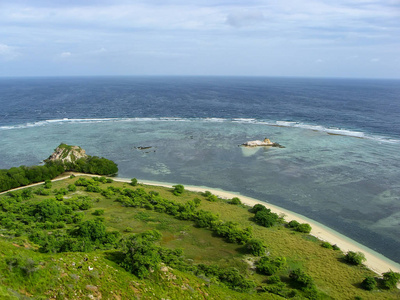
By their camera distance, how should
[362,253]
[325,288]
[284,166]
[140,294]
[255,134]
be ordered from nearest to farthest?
1. [140,294]
2. [325,288]
3. [362,253]
4. [284,166]
5. [255,134]

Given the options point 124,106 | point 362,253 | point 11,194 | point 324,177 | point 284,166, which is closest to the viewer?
point 362,253

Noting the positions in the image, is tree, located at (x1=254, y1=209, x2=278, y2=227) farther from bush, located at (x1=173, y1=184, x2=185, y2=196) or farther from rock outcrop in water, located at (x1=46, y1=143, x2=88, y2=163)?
rock outcrop in water, located at (x1=46, y1=143, x2=88, y2=163)

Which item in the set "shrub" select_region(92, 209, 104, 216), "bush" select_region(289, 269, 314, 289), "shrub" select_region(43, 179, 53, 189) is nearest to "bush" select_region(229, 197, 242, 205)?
"bush" select_region(289, 269, 314, 289)

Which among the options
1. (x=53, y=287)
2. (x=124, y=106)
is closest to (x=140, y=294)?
(x=53, y=287)

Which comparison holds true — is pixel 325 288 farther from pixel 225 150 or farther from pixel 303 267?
pixel 225 150

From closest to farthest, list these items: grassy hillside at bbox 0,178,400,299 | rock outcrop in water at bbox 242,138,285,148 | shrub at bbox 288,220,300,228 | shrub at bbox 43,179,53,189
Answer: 1. grassy hillside at bbox 0,178,400,299
2. shrub at bbox 288,220,300,228
3. shrub at bbox 43,179,53,189
4. rock outcrop in water at bbox 242,138,285,148

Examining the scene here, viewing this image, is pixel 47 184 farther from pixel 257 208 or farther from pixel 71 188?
pixel 257 208
